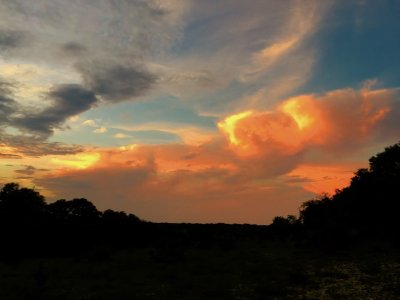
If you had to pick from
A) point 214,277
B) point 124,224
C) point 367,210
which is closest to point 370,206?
point 367,210

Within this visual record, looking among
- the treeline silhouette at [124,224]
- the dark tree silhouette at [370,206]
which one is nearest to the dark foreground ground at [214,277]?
the treeline silhouette at [124,224]

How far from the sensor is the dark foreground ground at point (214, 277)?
2209cm

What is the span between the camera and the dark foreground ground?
22094 millimetres

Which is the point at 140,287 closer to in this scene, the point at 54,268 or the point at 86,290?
the point at 86,290

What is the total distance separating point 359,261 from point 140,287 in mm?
15243

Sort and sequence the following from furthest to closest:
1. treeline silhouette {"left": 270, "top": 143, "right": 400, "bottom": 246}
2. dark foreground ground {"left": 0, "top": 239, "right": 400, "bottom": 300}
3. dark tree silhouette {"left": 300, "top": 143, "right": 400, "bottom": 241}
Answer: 1. dark tree silhouette {"left": 300, "top": 143, "right": 400, "bottom": 241}
2. treeline silhouette {"left": 270, "top": 143, "right": 400, "bottom": 246}
3. dark foreground ground {"left": 0, "top": 239, "right": 400, "bottom": 300}

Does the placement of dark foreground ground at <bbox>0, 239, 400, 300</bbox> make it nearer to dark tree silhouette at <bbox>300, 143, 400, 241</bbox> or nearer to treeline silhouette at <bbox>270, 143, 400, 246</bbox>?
treeline silhouette at <bbox>270, 143, 400, 246</bbox>

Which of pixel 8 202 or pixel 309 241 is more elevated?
pixel 8 202

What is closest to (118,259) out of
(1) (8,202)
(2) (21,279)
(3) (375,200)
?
(2) (21,279)

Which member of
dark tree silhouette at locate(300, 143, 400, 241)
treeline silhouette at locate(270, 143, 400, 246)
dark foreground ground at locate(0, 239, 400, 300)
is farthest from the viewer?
dark tree silhouette at locate(300, 143, 400, 241)

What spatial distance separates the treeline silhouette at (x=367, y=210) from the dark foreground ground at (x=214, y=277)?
17.6 feet

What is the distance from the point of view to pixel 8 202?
175 feet

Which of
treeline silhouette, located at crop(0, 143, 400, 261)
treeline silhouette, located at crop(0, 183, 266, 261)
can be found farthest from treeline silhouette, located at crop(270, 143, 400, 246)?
treeline silhouette, located at crop(0, 183, 266, 261)

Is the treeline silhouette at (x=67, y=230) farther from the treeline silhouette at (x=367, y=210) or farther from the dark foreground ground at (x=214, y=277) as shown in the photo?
the treeline silhouette at (x=367, y=210)
